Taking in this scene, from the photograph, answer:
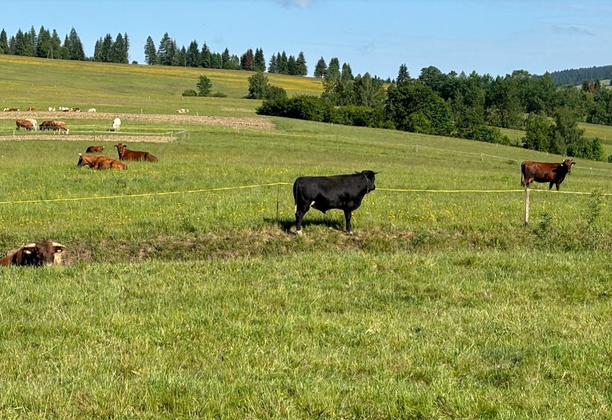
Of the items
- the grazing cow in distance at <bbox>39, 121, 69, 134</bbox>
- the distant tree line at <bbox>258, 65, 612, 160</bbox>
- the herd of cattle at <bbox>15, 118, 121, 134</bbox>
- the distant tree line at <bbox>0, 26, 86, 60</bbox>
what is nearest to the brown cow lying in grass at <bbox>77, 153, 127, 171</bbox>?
the herd of cattle at <bbox>15, 118, 121, 134</bbox>

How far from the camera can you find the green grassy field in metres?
6.02

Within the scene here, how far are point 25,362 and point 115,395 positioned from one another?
62.5 inches

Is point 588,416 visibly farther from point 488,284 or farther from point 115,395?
point 488,284

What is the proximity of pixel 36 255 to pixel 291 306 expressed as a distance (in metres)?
6.54

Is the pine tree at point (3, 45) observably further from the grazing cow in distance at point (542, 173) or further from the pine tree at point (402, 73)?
the grazing cow in distance at point (542, 173)

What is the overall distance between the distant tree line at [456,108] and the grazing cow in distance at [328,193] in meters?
68.3

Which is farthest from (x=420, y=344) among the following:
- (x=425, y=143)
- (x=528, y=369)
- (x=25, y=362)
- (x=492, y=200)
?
(x=425, y=143)

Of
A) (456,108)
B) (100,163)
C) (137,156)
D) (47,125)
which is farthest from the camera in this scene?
(456,108)

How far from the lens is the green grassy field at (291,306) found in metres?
6.02

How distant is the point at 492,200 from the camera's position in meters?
22.1

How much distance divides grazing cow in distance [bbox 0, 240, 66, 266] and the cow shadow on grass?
566 centimetres

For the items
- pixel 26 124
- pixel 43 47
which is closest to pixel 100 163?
pixel 26 124

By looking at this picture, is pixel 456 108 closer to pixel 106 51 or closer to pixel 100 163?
pixel 100 163

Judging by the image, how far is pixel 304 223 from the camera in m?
17.5
